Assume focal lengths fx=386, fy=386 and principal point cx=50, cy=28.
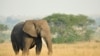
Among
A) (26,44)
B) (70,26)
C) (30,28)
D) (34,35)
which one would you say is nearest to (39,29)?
(34,35)

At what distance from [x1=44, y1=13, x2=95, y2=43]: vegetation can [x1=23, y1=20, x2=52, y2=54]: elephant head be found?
29.0 metres

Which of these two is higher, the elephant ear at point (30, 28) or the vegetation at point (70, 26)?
the elephant ear at point (30, 28)

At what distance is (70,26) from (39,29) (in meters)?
34.6

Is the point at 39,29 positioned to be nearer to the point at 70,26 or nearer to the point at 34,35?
the point at 34,35

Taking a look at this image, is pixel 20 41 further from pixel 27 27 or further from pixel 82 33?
pixel 82 33

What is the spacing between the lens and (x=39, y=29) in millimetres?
13117

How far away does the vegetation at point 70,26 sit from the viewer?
4597 centimetres

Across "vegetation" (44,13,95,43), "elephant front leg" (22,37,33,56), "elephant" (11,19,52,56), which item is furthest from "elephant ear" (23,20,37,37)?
"vegetation" (44,13,95,43)

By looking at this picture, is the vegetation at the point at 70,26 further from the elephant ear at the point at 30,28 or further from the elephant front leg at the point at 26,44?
the elephant front leg at the point at 26,44

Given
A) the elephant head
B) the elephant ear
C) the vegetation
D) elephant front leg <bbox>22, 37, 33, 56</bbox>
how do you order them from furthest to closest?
A: the vegetation → elephant front leg <bbox>22, 37, 33, 56</bbox> → the elephant ear → the elephant head

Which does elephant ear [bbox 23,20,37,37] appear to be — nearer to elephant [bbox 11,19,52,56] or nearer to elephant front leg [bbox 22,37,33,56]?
elephant [bbox 11,19,52,56]

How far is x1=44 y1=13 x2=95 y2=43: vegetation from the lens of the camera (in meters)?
46.0

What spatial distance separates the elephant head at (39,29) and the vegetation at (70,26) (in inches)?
1142

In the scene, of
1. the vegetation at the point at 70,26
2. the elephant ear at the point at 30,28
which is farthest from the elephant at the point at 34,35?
the vegetation at the point at 70,26
